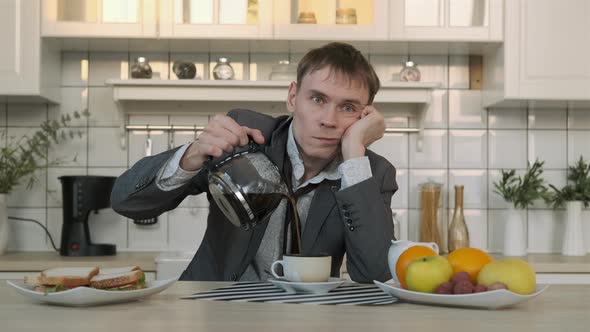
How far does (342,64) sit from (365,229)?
0.37m

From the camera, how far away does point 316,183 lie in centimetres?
177

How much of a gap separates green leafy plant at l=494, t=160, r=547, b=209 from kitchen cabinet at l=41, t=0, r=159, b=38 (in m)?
1.43

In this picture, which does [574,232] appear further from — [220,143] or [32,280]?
[32,280]

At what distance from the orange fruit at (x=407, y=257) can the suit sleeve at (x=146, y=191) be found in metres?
0.55

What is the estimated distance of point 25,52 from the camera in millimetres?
2816

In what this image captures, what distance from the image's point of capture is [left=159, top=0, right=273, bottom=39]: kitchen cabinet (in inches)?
111

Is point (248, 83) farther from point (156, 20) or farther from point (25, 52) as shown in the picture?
point (25, 52)

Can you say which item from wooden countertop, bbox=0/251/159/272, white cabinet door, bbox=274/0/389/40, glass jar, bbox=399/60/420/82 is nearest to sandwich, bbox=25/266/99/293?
Result: wooden countertop, bbox=0/251/159/272

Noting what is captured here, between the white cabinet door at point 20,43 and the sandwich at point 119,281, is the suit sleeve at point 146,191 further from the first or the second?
the white cabinet door at point 20,43

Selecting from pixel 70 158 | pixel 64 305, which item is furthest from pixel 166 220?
pixel 64 305

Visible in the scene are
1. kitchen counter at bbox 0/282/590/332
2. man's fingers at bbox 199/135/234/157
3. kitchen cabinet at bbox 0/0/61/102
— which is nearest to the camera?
kitchen counter at bbox 0/282/590/332

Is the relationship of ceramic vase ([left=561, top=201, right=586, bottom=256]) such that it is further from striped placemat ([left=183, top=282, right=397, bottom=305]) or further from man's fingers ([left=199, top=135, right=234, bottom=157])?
man's fingers ([left=199, top=135, right=234, bottom=157])

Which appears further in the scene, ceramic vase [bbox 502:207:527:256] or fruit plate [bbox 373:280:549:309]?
ceramic vase [bbox 502:207:527:256]

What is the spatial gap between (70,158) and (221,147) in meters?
1.91
